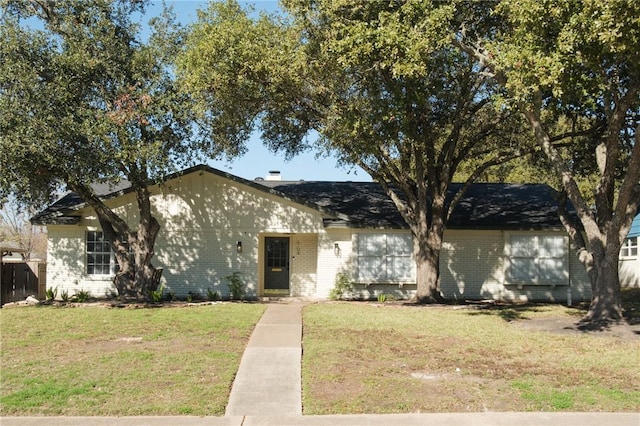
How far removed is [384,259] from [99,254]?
9325mm

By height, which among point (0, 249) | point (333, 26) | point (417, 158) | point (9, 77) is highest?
point (333, 26)

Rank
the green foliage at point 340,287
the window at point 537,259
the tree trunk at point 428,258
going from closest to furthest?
1. the tree trunk at point 428,258
2. the green foliage at point 340,287
3. the window at point 537,259

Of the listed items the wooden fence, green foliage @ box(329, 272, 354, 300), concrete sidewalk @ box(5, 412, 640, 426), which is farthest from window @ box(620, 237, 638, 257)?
the wooden fence

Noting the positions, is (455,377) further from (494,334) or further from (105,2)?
(105,2)

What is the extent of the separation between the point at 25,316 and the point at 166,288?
5543 millimetres

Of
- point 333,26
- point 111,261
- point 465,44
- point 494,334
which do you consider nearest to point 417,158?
point 465,44

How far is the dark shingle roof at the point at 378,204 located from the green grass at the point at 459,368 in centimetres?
647

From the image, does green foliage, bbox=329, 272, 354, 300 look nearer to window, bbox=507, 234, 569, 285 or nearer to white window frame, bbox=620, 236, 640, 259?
window, bbox=507, 234, 569, 285

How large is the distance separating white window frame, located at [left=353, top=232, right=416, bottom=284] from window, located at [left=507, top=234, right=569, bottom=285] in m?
3.38

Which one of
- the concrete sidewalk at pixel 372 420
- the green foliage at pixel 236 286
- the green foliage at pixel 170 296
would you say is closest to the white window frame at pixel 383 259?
the green foliage at pixel 236 286

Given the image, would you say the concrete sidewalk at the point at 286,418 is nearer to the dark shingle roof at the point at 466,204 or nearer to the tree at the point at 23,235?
the dark shingle roof at the point at 466,204

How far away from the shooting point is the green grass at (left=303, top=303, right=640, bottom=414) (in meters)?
7.24

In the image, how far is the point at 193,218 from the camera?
19734 millimetres

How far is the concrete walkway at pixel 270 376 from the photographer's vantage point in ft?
23.3
